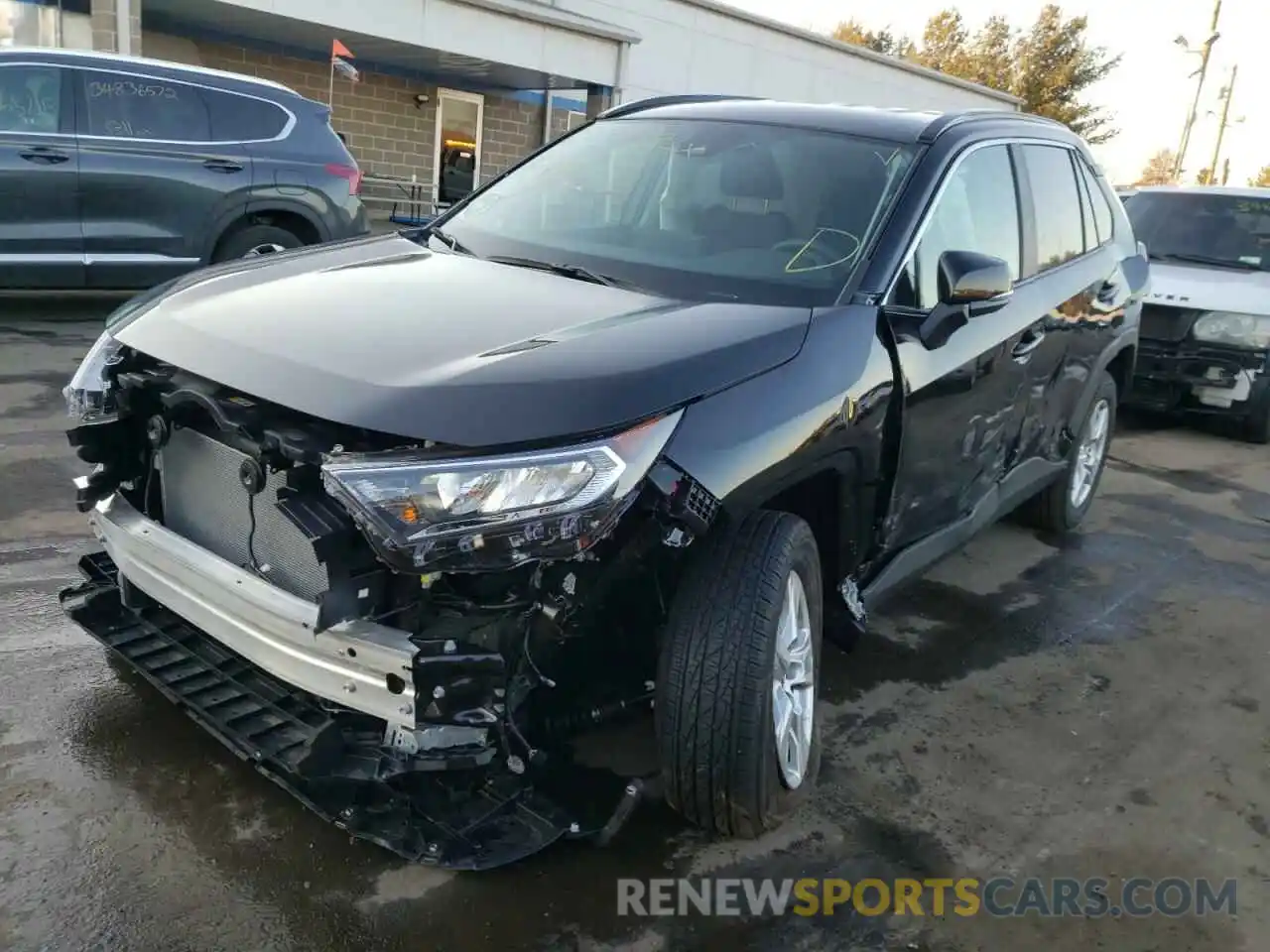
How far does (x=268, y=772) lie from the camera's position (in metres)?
2.50

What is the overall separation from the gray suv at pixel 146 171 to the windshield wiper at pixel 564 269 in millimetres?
5166

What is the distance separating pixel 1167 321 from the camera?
8.12m

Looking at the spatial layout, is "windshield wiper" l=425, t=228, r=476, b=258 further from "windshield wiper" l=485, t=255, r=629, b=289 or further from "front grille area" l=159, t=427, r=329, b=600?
"front grille area" l=159, t=427, r=329, b=600

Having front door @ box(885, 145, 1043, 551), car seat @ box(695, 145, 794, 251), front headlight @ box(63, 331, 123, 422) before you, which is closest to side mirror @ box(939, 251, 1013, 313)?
front door @ box(885, 145, 1043, 551)

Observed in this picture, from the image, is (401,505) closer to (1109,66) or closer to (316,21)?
(316,21)

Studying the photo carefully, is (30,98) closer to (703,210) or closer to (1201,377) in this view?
(703,210)

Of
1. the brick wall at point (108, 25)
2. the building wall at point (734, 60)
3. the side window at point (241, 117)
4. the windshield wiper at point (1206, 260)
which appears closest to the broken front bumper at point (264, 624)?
the side window at point (241, 117)

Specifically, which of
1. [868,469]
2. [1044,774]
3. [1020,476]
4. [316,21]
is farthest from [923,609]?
[316,21]

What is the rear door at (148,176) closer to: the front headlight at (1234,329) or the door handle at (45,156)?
the door handle at (45,156)

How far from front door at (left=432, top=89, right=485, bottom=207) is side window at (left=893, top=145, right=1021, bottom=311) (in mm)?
16725

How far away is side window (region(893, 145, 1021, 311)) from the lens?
132 inches

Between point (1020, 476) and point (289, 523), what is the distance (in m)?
3.04

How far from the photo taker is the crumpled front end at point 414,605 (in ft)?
7.22

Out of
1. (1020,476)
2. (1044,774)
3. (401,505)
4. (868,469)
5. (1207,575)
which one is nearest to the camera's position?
(401,505)
